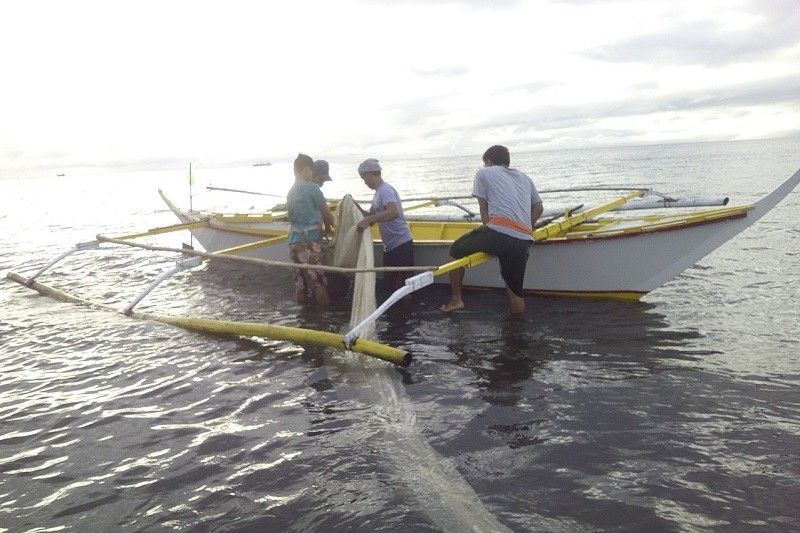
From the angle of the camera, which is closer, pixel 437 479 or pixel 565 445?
pixel 437 479

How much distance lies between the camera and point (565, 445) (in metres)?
4.85

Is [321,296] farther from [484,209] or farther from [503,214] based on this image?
[503,214]

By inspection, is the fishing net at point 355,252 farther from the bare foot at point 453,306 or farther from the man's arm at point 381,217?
the bare foot at point 453,306

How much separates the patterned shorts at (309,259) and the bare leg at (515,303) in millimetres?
2888

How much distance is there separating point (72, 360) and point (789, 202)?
25.5m

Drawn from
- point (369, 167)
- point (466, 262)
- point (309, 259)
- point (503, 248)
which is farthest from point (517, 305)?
point (309, 259)

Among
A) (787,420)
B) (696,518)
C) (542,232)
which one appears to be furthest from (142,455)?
(542,232)

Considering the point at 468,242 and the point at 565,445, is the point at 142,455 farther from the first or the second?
the point at 468,242

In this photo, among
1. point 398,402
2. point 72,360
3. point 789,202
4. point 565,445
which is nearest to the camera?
point 565,445

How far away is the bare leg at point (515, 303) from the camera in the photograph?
326 inches

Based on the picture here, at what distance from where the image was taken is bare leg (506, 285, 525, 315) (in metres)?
8.29

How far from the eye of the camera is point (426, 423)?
17.6ft

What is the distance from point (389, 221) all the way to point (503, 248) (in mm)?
1916

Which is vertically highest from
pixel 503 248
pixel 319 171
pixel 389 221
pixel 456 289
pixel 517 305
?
pixel 319 171
